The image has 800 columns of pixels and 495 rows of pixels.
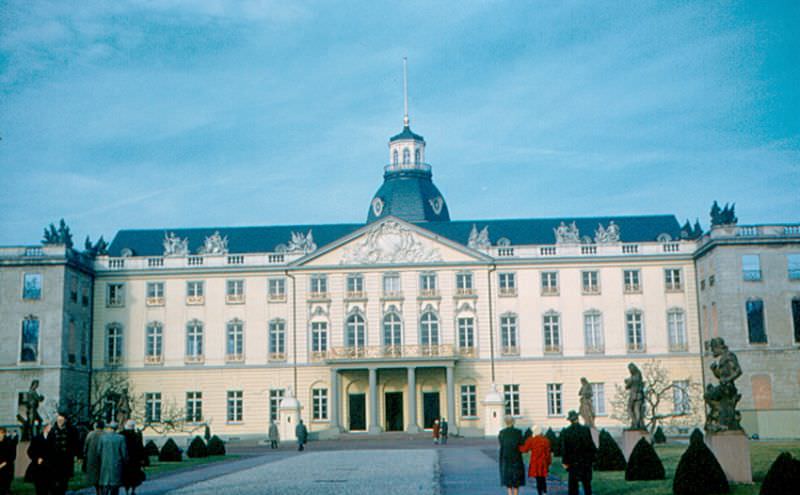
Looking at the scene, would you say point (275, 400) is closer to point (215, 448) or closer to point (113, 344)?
point (113, 344)

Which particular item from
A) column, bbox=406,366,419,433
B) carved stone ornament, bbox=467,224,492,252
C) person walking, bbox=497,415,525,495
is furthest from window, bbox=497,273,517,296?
person walking, bbox=497,415,525,495

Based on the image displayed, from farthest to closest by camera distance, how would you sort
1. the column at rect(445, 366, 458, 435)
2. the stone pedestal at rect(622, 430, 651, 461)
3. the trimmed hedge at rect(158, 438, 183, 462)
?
the column at rect(445, 366, 458, 435), the trimmed hedge at rect(158, 438, 183, 462), the stone pedestal at rect(622, 430, 651, 461)

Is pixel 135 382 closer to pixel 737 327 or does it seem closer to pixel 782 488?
pixel 737 327

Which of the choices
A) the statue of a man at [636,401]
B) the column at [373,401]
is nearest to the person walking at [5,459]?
the statue of a man at [636,401]

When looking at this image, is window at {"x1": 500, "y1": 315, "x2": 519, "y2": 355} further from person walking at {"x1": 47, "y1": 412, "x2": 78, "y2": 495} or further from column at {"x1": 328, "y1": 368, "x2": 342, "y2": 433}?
person walking at {"x1": 47, "y1": 412, "x2": 78, "y2": 495}

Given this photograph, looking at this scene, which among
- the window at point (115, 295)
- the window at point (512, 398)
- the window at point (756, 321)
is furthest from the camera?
the window at point (115, 295)

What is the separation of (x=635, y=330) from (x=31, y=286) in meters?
33.6

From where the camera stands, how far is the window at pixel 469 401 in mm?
55000

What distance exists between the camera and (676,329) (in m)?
55.6

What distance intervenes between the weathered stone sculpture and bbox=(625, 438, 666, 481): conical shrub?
1.57 metres

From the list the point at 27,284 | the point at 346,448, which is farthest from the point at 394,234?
the point at 27,284

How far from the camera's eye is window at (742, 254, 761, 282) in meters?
50.7

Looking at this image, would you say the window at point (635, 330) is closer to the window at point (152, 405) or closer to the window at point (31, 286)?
the window at point (152, 405)

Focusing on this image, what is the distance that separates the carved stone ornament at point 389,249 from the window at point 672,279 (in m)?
13.1
